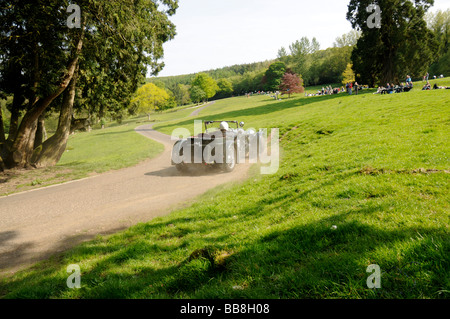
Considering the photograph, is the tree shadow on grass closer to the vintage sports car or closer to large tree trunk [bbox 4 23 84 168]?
the vintage sports car

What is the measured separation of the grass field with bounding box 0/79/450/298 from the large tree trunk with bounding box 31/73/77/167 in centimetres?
1200

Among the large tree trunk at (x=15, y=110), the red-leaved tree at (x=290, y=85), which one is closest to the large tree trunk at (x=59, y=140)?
the large tree trunk at (x=15, y=110)

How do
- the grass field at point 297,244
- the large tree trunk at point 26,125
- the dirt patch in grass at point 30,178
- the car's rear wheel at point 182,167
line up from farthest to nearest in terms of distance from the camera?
the large tree trunk at point 26,125
the car's rear wheel at point 182,167
the dirt patch in grass at point 30,178
the grass field at point 297,244

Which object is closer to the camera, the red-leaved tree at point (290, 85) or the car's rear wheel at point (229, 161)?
the car's rear wheel at point (229, 161)

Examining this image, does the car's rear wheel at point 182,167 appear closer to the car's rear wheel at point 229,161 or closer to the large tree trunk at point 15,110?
the car's rear wheel at point 229,161

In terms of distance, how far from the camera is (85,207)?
7.72m

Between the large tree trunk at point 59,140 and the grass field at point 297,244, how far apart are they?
39.4 feet

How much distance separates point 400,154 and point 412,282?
577 cm

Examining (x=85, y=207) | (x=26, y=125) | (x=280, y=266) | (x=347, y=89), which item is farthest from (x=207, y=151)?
(x=347, y=89)

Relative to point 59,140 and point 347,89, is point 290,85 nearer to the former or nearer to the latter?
point 347,89

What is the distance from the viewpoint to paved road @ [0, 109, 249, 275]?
5.48 metres

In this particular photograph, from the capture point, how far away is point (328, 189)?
18.5 feet

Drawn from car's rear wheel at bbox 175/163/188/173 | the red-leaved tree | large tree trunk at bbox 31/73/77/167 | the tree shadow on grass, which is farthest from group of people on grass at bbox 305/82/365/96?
the tree shadow on grass

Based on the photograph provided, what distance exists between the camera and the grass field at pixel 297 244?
2.58 meters
